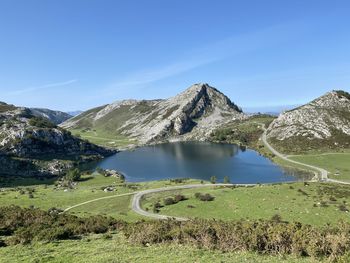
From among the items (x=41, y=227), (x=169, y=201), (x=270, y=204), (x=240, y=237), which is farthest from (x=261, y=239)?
(x=169, y=201)

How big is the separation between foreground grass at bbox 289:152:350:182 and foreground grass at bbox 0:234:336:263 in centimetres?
11542

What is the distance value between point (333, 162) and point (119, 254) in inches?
6079

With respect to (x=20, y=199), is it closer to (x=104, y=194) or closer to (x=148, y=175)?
(x=104, y=194)

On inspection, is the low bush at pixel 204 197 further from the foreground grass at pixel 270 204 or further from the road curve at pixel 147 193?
the road curve at pixel 147 193

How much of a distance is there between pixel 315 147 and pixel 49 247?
191167mm

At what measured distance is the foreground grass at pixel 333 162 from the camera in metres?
135

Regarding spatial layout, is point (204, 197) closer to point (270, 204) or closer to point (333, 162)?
point (270, 204)

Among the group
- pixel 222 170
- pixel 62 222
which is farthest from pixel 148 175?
pixel 62 222

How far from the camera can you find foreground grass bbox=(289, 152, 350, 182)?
13501 cm

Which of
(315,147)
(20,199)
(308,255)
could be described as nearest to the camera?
(308,255)

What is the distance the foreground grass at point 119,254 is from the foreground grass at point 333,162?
115 meters

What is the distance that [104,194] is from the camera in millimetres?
101812

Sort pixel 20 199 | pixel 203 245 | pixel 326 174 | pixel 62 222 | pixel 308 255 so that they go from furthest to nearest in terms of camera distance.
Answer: pixel 326 174, pixel 20 199, pixel 62 222, pixel 203 245, pixel 308 255

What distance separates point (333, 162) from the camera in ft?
526
